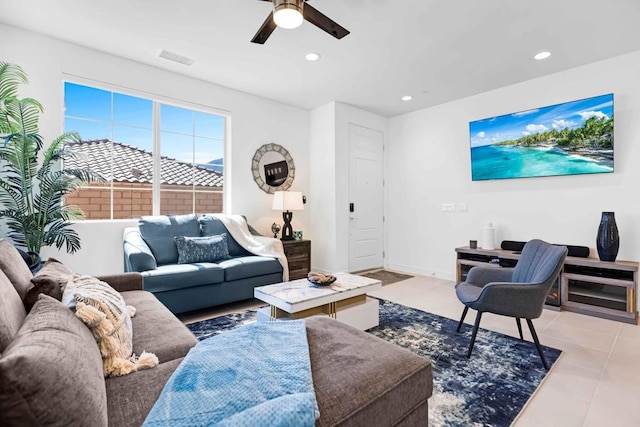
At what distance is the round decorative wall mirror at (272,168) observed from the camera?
462 cm

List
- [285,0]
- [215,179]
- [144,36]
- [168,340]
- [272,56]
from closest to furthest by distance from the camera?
[168,340], [285,0], [144,36], [272,56], [215,179]

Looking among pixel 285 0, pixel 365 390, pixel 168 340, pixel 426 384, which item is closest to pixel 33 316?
pixel 168 340

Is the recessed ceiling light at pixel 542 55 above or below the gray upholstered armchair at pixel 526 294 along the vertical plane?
above

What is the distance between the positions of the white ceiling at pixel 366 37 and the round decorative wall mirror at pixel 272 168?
1029 millimetres

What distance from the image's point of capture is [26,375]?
633 millimetres

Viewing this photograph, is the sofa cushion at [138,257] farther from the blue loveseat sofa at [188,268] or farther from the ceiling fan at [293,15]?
the ceiling fan at [293,15]

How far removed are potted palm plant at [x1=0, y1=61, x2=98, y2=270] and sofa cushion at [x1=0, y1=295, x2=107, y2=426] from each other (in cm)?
237

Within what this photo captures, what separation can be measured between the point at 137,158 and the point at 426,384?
3.93 metres

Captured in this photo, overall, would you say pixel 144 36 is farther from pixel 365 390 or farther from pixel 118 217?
pixel 365 390

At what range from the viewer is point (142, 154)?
3.80 metres

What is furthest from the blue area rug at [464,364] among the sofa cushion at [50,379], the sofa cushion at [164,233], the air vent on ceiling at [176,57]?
the air vent on ceiling at [176,57]

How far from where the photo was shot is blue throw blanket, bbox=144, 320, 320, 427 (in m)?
0.84

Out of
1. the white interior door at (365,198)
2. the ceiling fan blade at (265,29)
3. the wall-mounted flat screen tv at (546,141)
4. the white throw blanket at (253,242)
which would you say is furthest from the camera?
the white interior door at (365,198)

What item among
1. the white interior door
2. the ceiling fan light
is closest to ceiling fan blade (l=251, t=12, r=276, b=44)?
the ceiling fan light
